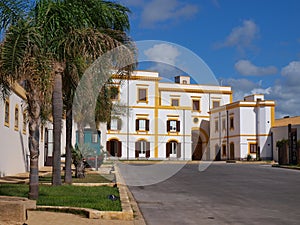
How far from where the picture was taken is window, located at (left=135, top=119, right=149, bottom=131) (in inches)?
2324

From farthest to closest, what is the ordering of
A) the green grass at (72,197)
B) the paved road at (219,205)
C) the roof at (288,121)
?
the roof at (288,121) < the green grass at (72,197) < the paved road at (219,205)

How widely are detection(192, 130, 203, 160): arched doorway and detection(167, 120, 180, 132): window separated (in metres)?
4.69

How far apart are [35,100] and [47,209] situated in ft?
9.26

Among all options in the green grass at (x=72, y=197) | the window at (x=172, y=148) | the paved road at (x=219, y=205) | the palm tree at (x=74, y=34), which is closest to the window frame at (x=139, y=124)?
the window at (x=172, y=148)

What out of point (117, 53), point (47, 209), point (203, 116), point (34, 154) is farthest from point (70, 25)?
point (203, 116)

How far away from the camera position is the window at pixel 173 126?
59.7 metres

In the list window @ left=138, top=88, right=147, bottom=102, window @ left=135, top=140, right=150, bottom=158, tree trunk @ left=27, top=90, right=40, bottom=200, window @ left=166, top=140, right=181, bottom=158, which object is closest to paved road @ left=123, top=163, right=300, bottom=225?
tree trunk @ left=27, top=90, right=40, bottom=200

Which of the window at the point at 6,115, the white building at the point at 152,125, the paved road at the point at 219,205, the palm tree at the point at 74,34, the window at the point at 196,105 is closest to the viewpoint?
the paved road at the point at 219,205

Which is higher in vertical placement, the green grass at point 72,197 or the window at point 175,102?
the window at point 175,102

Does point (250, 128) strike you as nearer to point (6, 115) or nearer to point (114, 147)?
point (114, 147)

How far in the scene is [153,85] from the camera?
201 feet

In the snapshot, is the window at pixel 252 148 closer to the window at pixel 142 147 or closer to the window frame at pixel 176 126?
the window frame at pixel 176 126

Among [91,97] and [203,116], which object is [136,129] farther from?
[91,97]

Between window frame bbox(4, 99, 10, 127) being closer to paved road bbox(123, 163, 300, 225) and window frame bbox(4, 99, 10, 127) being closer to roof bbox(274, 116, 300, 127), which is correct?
paved road bbox(123, 163, 300, 225)
